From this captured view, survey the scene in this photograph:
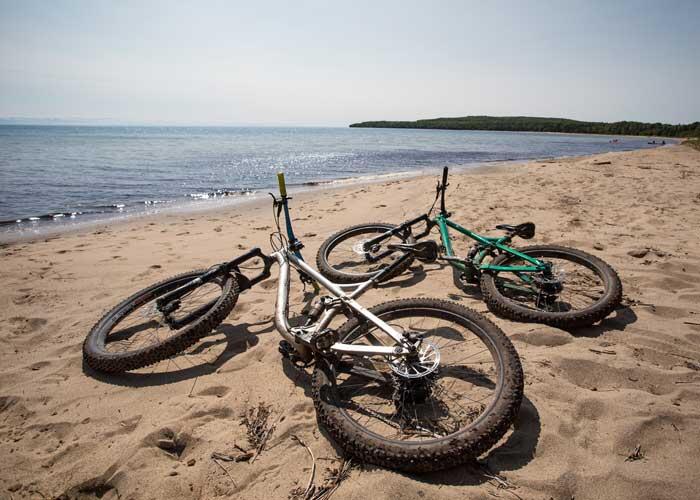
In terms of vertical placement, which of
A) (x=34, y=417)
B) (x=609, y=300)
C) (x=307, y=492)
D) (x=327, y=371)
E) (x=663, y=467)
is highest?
(x=609, y=300)

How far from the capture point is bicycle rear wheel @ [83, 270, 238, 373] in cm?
320

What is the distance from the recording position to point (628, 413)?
8.00ft

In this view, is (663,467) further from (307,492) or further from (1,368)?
(1,368)

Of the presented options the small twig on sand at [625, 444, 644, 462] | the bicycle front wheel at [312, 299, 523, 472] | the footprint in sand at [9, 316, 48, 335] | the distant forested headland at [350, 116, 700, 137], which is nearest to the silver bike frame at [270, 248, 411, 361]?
the bicycle front wheel at [312, 299, 523, 472]

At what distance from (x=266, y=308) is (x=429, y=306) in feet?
7.80

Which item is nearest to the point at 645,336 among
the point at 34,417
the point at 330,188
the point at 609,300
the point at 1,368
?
the point at 609,300

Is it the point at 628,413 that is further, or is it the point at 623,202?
the point at 623,202

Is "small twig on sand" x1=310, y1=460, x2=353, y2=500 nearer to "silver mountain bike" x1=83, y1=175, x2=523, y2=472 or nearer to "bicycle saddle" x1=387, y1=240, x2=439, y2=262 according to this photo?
"silver mountain bike" x1=83, y1=175, x2=523, y2=472

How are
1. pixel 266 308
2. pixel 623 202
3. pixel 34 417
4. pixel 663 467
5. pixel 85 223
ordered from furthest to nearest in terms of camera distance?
pixel 85 223 < pixel 623 202 < pixel 266 308 < pixel 34 417 < pixel 663 467

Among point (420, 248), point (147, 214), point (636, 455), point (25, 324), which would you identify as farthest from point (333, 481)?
point (147, 214)

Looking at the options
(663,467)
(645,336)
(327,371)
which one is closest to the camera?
(663,467)

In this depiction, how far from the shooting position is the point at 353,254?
584 cm

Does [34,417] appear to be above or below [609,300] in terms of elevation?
below

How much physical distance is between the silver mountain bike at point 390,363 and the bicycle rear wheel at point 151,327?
0.04 feet
